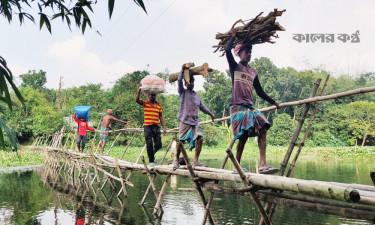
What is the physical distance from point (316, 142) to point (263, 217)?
89.0 feet

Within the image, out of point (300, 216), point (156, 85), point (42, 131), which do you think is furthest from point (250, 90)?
point (42, 131)

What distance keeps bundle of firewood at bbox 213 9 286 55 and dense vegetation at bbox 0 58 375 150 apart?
20.9 metres

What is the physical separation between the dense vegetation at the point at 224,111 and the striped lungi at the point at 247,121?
819 inches

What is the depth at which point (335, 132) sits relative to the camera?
98.6 feet

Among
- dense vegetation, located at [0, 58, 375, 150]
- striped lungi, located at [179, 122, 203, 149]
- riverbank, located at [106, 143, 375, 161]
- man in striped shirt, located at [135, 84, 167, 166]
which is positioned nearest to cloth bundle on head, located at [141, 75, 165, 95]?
man in striped shirt, located at [135, 84, 167, 166]

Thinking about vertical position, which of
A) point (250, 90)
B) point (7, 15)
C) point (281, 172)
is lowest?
point (281, 172)

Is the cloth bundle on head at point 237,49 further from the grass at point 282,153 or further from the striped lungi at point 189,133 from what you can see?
the grass at point 282,153

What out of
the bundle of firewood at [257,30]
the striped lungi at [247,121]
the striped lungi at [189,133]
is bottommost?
the striped lungi at [189,133]

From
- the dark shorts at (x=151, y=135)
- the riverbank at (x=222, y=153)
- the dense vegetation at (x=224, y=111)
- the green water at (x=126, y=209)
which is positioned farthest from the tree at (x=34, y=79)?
the dark shorts at (x=151, y=135)

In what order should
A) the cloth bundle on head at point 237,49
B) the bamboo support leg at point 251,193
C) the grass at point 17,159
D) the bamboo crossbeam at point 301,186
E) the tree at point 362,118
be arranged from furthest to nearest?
the tree at point 362,118
the grass at point 17,159
the cloth bundle on head at point 237,49
the bamboo support leg at point 251,193
the bamboo crossbeam at point 301,186

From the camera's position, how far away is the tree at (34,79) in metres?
41.0

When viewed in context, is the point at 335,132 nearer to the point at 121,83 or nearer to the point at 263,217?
the point at 121,83

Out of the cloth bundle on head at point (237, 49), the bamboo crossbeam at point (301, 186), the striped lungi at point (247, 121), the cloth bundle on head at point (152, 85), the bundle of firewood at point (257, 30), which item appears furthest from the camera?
the cloth bundle on head at point (152, 85)

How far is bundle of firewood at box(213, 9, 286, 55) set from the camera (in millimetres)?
4148
